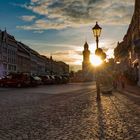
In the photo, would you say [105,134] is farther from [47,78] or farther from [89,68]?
[89,68]

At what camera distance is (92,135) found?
26.0 feet

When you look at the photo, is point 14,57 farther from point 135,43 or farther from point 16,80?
point 135,43

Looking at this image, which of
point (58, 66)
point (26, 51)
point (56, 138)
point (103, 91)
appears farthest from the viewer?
point (58, 66)

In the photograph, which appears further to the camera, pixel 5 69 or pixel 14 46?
pixel 14 46

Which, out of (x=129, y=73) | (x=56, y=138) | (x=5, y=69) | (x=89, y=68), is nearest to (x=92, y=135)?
(x=56, y=138)

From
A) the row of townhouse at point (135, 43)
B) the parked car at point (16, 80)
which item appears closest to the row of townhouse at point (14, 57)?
the row of townhouse at point (135, 43)

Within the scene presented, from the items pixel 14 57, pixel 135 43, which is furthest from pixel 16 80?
pixel 14 57

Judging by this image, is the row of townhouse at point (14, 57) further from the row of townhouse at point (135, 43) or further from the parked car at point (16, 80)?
the parked car at point (16, 80)

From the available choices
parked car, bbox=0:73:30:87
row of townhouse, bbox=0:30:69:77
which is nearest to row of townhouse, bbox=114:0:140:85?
parked car, bbox=0:73:30:87

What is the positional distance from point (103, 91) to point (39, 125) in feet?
59.3

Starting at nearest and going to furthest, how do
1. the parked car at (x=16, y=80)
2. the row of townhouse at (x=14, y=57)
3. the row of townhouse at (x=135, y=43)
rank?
1. the row of townhouse at (x=135, y=43)
2. the parked car at (x=16, y=80)
3. the row of townhouse at (x=14, y=57)

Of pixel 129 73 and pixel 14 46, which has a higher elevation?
pixel 14 46

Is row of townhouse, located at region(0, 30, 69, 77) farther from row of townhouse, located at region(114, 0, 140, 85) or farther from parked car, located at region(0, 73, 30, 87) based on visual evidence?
parked car, located at region(0, 73, 30, 87)

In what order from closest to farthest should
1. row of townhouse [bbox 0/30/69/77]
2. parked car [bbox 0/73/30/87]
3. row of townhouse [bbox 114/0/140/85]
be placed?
row of townhouse [bbox 114/0/140/85], parked car [bbox 0/73/30/87], row of townhouse [bbox 0/30/69/77]
